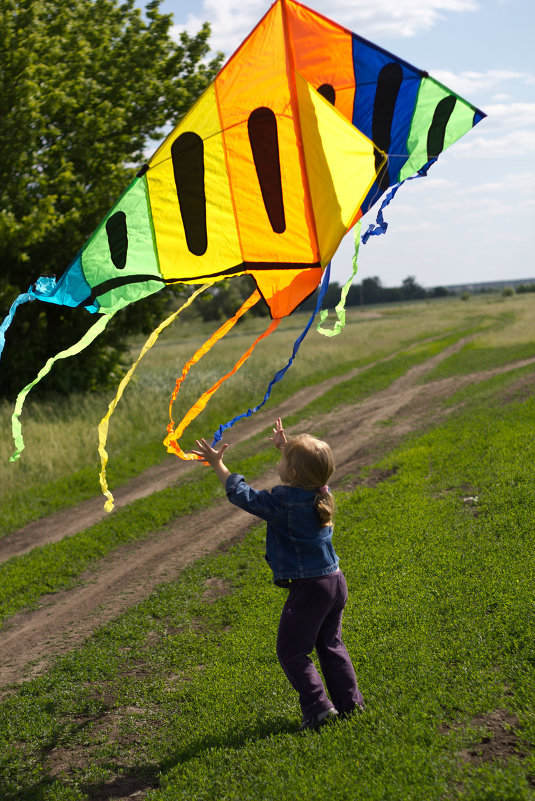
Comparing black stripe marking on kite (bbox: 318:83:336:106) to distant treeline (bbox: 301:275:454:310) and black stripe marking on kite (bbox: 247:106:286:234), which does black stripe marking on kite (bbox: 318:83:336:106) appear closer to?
black stripe marking on kite (bbox: 247:106:286:234)

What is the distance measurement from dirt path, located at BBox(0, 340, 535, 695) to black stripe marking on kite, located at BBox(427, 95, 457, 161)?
232 inches

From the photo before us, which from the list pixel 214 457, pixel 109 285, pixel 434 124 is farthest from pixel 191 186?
pixel 434 124

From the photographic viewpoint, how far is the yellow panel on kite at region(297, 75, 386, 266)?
5355 mm

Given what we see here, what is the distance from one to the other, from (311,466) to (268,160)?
2.64m

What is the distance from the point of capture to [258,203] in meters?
5.77

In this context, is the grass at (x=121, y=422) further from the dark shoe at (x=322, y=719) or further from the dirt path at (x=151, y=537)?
the dark shoe at (x=322, y=719)

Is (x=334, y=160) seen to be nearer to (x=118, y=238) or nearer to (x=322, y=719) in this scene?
(x=118, y=238)

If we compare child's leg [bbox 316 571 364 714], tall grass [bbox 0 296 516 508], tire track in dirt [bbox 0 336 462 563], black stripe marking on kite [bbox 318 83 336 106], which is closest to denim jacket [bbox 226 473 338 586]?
child's leg [bbox 316 571 364 714]

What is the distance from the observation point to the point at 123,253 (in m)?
5.56

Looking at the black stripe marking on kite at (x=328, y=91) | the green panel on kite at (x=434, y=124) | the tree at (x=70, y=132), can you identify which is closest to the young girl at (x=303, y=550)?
the black stripe marking on kite at (x=328, y=91)

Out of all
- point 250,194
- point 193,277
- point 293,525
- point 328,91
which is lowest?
point 293,525

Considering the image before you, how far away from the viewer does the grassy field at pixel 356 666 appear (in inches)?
170

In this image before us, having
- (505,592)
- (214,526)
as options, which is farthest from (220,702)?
(214,526)

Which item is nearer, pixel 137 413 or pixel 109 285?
pixel 109 285
